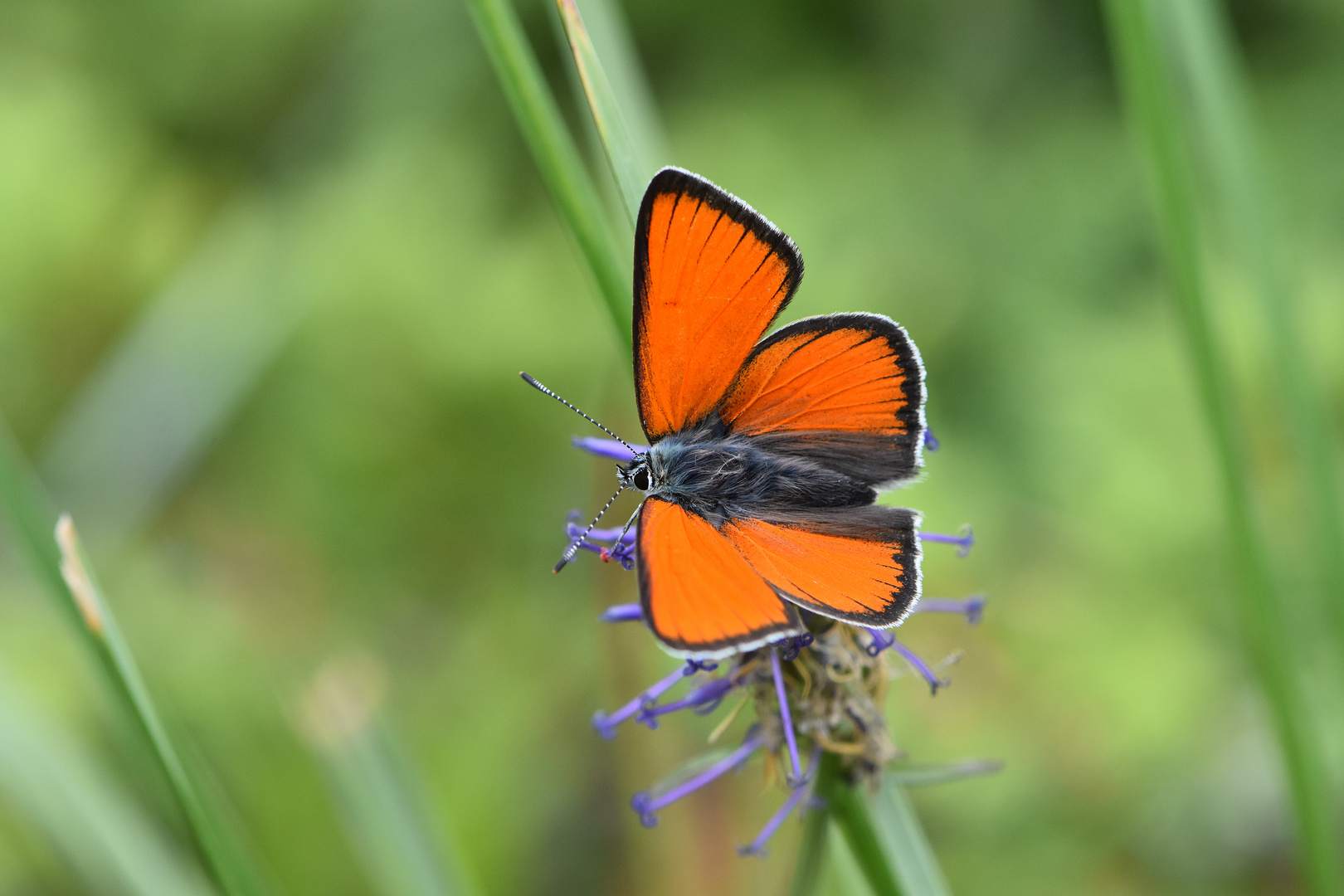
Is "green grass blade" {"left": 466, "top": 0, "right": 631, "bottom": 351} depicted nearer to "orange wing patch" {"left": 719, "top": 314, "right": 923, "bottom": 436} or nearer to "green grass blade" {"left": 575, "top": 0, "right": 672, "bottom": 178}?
"green grass blade" {"left": 575, "top": 0, "right": 672, "bottom": 178}

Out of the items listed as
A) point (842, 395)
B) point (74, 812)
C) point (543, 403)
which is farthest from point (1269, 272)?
point (543, 403)

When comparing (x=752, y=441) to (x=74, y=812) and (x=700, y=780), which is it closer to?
(x=700, y=780)

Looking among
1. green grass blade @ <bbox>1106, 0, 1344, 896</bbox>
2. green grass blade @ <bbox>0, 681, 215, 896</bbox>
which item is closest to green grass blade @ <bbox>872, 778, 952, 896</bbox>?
green grass blade @ <bbox>1106, 0, 1344, 896</bbox>

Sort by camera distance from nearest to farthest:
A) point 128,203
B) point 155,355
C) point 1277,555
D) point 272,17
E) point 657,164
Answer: point 657,164 → point 1277,555 → point 155,355 → point 128,203 → point 272,17

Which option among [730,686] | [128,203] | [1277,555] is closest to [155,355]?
[128,203]

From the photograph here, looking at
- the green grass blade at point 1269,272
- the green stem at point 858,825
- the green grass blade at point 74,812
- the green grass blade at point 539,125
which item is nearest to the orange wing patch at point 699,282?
the green grass blade at point 539,125

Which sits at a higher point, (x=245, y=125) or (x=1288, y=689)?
(x=245, y=125)

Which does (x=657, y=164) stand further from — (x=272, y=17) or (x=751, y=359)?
(x=272, y=17)
